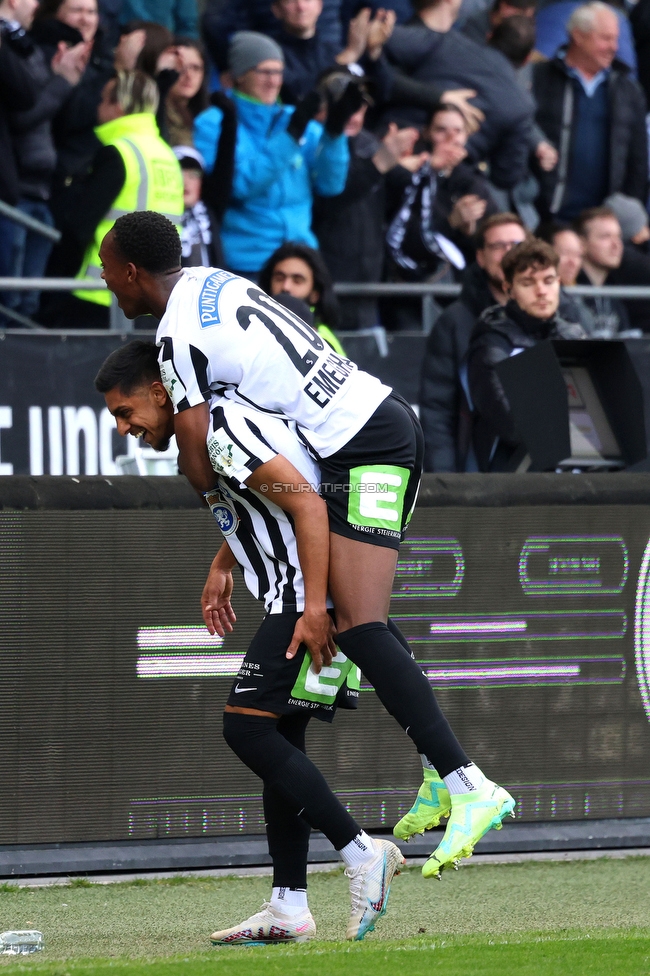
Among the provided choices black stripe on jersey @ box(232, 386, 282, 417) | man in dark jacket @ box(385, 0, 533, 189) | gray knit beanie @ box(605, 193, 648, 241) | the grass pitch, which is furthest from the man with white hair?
black stripe on jersey @ box(232, 386, 282, 417)

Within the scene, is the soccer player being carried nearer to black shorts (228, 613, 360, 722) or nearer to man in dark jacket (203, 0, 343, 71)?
black shorts (228, 613, 360, 722)

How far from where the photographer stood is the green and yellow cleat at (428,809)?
13.7 feet

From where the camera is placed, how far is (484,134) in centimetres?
1061

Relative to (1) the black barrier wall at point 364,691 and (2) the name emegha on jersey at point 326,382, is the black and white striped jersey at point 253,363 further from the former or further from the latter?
(1) the black barrier wall at point 364,691

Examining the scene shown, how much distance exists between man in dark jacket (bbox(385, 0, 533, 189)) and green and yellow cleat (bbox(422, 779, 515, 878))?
7.32 m

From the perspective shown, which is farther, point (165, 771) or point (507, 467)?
point (507, 467)

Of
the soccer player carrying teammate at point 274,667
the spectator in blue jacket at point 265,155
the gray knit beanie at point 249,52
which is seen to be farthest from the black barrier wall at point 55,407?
the soccer player carrying teammate at point 274,667

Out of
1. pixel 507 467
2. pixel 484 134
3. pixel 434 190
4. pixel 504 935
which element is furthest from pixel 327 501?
→ pixel 484 134

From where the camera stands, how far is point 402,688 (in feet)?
13.3

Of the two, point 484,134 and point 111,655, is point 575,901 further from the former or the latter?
point 484,134

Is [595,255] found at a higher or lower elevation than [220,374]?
higher

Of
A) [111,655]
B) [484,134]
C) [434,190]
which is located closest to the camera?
[111,655]

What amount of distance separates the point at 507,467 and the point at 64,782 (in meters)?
2.85

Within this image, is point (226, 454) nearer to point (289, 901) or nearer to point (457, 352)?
point (289, 901)
